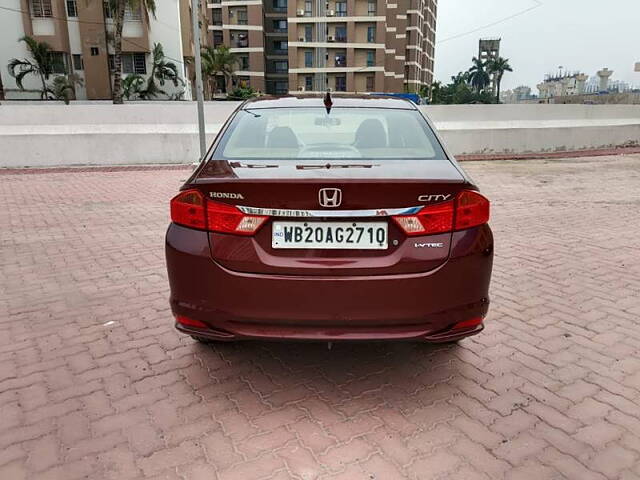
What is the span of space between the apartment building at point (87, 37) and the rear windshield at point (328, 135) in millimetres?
30208

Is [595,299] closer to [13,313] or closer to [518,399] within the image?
[518,399]

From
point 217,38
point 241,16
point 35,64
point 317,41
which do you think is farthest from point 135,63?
point 217,38

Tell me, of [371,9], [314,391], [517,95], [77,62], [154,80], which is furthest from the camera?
[517,95]

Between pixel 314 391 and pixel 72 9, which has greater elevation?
pixel 72 9

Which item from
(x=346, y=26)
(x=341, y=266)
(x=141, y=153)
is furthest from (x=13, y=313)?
(x=346, y=26)

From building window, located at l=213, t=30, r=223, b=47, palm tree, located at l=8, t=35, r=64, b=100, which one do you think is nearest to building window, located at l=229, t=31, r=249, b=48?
building window, located at l=213, t=30, r=223, b=47

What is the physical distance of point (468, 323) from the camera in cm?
253

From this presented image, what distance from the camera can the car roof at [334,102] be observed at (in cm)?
353

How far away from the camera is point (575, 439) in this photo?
2379 millimetres

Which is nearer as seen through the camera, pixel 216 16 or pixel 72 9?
pixel 72 9

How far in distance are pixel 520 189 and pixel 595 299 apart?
246 inches

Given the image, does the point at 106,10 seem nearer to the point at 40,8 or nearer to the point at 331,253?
the point at 40,8

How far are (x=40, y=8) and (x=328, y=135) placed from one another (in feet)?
110

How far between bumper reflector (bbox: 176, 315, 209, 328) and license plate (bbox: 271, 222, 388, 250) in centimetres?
63
